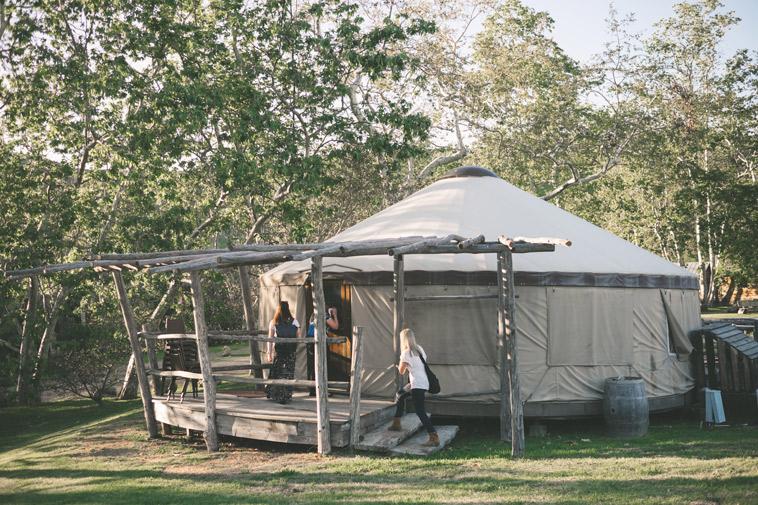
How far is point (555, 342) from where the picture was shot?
29.1 ft

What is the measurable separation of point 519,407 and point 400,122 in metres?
6.13

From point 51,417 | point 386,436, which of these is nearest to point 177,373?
point 386,436

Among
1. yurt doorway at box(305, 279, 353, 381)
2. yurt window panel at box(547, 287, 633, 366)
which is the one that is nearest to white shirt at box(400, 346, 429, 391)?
yurt window panel at box(547, 287, 633, 366)

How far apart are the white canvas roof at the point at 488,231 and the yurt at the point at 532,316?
2cm

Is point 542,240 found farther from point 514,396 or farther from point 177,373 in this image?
point 177,373

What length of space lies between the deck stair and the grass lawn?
0.46 ft

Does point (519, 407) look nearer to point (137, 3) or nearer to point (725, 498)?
point (725, 498)

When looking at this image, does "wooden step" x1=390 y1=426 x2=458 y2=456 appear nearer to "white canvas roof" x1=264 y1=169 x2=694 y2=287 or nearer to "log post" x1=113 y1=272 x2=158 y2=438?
"white canvas roof" x1=264 y1=169 x2=694 y2=287

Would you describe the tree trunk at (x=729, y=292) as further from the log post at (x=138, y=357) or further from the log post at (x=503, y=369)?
the log post at (x=138, y=357)

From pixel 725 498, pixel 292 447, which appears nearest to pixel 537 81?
pixel 292 447

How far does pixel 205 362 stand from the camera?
7.71 m

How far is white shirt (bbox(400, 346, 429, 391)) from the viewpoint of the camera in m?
7.27

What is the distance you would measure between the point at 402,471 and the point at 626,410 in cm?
304

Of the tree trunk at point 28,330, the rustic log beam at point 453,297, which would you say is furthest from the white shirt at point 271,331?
the tree trunk at point 28,330
